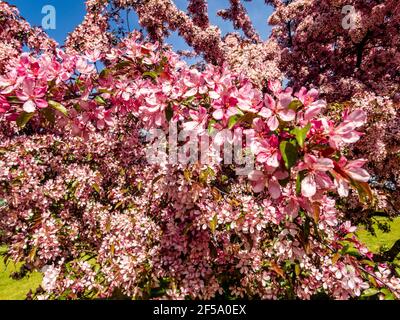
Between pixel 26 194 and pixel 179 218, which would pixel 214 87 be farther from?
pixel 26 194

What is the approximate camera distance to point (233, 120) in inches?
62.2

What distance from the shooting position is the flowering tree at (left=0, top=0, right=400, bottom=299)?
59.4 inches

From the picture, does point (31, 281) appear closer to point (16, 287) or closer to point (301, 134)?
point (16, 287)

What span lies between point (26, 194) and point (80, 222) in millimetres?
782

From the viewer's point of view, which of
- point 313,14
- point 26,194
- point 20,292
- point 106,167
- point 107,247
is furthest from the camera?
point 20,292

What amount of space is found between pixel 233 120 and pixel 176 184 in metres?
1.27

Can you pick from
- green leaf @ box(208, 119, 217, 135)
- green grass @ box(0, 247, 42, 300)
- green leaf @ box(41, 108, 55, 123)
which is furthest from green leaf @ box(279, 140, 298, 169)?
green grass @ box(0, 247, 42, 300)

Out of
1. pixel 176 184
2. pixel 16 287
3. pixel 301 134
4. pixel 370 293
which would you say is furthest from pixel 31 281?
pixel 301 134

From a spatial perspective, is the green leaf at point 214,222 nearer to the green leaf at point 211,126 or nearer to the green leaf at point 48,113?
the green leaf at point 211,126

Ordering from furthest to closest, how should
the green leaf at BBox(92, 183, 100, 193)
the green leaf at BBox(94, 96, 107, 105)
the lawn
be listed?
the lawn
the green leaf at BBox(92, 183, 100, 193)
the green leaf at BBox(94, 96, 107, 105)

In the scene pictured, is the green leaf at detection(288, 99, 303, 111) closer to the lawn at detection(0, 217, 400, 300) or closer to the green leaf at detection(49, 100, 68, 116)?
the green leaf at detection(49, 100, 68, 116)
